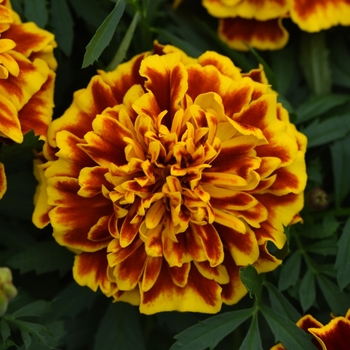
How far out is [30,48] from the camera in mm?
977

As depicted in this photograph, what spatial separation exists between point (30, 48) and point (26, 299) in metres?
0.37

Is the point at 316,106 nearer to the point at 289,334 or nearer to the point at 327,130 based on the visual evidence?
the point at 327,130

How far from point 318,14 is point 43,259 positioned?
580 mm

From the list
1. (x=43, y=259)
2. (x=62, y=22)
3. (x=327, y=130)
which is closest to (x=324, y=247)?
(x=327, y=130)

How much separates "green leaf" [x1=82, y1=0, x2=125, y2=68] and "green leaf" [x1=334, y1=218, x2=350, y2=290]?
44 centimetres

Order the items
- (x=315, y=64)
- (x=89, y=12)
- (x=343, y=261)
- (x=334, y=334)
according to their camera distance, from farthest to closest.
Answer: (x=315, y=64) < (x=89, y=12) < (x=343, y=261) < (x=334, y=334)

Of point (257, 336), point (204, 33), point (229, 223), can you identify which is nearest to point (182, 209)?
point (229, 223)

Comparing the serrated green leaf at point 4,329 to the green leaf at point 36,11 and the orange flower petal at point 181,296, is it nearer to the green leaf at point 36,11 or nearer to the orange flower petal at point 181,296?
the orange flower petal at point 181,296

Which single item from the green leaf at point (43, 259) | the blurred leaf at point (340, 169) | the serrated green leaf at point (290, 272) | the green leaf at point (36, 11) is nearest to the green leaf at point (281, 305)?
the serrated green leaf at point (290, 272)

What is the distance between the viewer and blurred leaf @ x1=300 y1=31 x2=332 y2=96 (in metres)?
1.23

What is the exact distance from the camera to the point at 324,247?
1088mm

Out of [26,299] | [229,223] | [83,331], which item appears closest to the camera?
[229,223]

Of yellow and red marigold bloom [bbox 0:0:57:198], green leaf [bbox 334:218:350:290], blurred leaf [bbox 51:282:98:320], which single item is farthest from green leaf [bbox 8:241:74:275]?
green leaf [bbox 334:218:350:290]

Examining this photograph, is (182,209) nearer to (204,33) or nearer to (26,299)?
(26,299)
